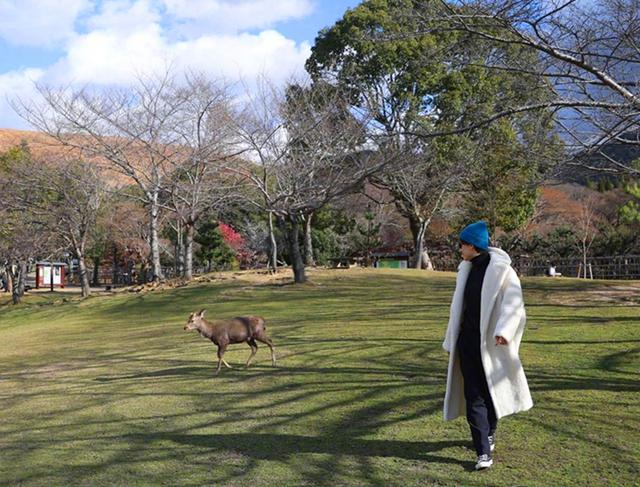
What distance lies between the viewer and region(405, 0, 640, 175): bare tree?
27.8 ft

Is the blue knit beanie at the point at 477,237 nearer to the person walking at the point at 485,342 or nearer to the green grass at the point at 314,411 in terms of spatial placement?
the person walking at the point at 485,342

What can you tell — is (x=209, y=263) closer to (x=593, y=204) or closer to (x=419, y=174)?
(x=419, y=174)

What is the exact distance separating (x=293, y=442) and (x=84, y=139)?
23135 millimetres

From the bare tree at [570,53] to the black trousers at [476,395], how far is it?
4.82 meters

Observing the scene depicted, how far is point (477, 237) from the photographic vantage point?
184 inches

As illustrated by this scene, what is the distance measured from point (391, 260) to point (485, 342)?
34.8 meters

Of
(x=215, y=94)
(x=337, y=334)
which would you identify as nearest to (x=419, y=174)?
(x=215, y=94)

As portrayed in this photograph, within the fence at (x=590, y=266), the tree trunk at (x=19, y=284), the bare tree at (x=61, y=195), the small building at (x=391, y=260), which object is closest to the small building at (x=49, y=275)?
the tree trunk at (x=19, y=284)

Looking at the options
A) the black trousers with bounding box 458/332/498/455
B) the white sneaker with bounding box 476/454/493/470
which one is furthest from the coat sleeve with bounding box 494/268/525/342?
the white sneaker with bounding box 476/454/493/470

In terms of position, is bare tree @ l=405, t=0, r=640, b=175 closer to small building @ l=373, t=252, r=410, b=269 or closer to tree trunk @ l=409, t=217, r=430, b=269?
tree trunk @ l=409, t=217, r=430, b=269

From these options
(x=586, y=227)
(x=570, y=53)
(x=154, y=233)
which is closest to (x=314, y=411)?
(x=570, y=53)

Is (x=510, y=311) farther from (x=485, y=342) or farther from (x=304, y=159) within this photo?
(x=304, y=159)

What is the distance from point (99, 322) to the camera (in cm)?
1942

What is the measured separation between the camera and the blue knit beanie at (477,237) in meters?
4.65
